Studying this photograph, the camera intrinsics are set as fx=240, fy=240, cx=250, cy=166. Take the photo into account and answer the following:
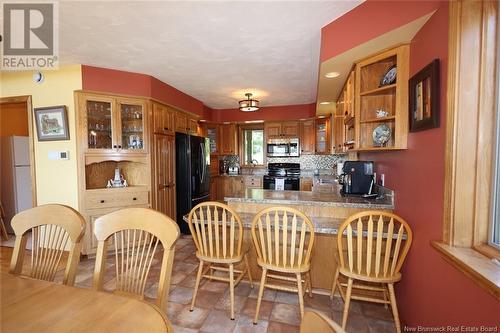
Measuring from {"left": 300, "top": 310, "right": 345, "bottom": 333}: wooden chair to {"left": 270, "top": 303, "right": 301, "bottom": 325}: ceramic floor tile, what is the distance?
157 cm

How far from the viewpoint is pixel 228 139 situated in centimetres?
577

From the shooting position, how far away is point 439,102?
1360mm

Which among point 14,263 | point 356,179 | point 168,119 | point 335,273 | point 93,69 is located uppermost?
point 93,69

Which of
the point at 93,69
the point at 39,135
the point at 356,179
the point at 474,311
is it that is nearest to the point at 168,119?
the point at 93,69

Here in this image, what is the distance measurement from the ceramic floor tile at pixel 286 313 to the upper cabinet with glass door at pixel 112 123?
2.62 metres

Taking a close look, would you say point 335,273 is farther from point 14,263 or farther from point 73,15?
point 73,15

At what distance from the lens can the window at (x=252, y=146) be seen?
18.9 ft

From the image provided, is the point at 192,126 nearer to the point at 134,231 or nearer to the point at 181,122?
the point at 181,122

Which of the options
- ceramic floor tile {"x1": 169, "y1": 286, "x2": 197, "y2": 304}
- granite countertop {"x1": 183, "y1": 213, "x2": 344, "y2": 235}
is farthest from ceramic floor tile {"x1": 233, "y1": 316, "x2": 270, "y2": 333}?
granite countertop {"x1": 183, "y1": 213, "x2": 344, "y2": 235}

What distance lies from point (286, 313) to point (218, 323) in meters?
0.56

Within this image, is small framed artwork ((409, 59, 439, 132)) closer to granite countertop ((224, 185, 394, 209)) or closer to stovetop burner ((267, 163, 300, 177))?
granite countertop ((224, 185, 394, 209))

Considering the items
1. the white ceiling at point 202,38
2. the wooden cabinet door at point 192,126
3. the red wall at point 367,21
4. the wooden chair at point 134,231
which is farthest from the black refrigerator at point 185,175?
the wooden chair at point 134,231

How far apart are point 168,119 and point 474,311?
389 centimetres

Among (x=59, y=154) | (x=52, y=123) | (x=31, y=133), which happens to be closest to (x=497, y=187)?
(x=59, y=154)
